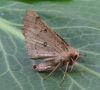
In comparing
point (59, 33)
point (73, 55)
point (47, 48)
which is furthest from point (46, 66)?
point (59, 33)

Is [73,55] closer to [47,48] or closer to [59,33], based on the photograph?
[47,48]

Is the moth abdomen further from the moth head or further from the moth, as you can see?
the moth head

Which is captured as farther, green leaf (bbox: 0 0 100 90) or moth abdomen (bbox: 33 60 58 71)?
moth abdomen (bbox: 33 60 58 71)

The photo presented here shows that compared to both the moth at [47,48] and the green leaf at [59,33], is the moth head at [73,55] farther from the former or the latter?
the green leaf at [59,33]

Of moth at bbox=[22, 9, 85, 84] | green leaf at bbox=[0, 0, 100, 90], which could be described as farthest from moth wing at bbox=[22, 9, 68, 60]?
green leaf at bbox=[0, 0, 100, 90]

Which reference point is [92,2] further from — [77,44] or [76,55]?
[76,55]
